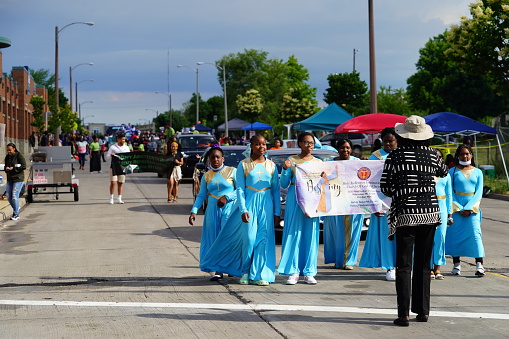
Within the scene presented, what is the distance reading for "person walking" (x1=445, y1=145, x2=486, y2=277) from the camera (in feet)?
31.5

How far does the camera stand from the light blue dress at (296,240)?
905cm

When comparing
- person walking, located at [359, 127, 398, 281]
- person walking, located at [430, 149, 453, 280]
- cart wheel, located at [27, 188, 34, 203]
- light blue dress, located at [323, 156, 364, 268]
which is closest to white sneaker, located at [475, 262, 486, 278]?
person walking, located at [430, 149, 453, 280]

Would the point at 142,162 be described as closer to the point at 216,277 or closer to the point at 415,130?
the point at 216,277

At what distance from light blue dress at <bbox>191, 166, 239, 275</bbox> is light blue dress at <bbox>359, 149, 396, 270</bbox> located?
5.82 feet

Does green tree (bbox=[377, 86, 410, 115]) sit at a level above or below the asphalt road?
above

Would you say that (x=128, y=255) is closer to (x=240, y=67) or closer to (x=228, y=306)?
(x=228, y=306)

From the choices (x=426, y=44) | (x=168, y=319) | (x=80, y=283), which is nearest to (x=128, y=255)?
(x=80, y=283)

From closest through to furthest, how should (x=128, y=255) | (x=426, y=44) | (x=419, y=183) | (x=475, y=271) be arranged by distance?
1. (x=419, y=183)
2. (x=475, y=271)
3. (x=128, y=255)
4. (x=426, y=44)

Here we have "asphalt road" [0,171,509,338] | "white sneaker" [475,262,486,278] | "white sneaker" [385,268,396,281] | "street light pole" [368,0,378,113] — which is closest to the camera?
"asphalt road" [0,171,509,338]

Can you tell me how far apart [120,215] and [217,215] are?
30.8 feet

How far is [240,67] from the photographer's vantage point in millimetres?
100688

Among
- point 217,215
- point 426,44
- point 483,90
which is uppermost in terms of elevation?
point 426,44

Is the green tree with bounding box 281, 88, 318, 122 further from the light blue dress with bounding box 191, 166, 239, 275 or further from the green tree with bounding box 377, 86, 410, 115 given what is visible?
the light blue dress with bounding box 191, 166, 239, 275

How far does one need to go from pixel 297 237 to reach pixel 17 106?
57.7 meters
